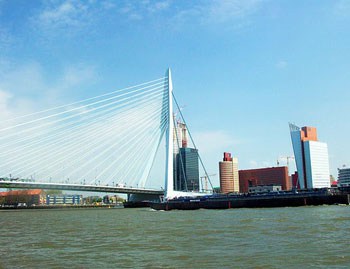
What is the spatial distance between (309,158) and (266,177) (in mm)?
41325

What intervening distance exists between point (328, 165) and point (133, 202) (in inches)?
3006

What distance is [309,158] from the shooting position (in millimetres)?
133875

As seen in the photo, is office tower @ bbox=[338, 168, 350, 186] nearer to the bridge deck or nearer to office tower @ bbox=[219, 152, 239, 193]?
office tower @ bbox=[219, 152, 239, 193]

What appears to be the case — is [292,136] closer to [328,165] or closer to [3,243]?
[328,165]

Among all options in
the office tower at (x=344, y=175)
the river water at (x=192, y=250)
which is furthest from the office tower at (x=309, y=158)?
the river water at (x=192, y=250)

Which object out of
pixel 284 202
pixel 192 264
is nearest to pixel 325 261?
pixel 192 264

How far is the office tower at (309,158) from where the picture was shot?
438 feet

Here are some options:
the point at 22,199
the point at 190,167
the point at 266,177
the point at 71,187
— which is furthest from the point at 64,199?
the point at 71,187

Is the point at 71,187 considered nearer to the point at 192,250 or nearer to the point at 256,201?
the point at 256,201

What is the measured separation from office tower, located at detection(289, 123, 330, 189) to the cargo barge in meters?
70.9

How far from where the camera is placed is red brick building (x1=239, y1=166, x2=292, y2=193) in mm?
168625

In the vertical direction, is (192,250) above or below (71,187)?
below

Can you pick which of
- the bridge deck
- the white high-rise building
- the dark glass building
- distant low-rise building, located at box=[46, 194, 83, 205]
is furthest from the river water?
distant low-rise building, located at box=[46, 194, 83, 205]

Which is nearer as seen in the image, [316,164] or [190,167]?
[190,167]
